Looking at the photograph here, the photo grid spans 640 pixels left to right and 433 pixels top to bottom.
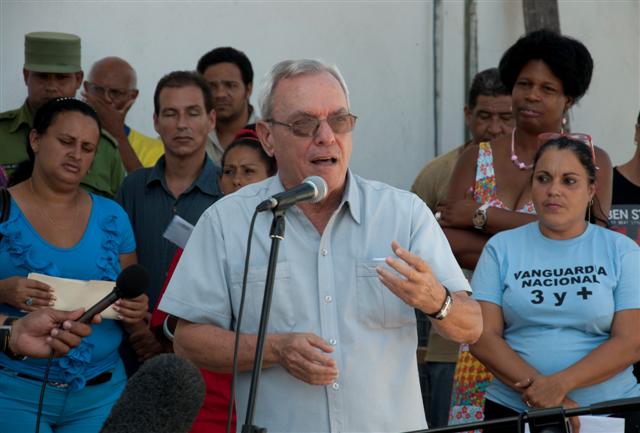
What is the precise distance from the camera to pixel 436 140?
353 inches

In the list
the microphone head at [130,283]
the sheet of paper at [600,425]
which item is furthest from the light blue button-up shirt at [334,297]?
the sheet of paper at [600,425]

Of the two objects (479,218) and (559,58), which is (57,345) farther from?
(559,58)

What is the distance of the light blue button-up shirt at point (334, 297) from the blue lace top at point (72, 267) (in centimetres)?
150

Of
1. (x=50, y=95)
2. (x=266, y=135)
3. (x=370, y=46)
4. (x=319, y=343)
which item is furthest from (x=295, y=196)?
(x=370, y=46)

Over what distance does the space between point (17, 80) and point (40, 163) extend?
2.22 m

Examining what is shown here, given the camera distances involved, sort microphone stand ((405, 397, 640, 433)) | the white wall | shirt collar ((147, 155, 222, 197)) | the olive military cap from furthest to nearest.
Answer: the white wall
the olive military cap
shirt collar ((147, 155, 222, 197))
microphone stand ((405, 397, 640, 433))

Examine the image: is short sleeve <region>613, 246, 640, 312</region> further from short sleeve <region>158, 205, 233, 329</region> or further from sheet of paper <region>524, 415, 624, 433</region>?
short sleeve <region>158, 205, 233, 329</region>

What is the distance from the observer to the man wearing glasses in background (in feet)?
12.5

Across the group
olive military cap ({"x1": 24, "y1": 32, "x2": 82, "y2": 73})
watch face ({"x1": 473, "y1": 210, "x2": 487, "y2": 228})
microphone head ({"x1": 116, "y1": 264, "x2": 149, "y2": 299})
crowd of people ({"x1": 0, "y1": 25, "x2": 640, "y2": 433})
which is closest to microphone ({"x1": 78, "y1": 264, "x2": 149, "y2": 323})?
microphone head ({"x1": 116, "y1": 264, "x2": 149, "y2": 299})

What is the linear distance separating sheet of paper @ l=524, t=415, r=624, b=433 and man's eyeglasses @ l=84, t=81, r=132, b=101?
4269 mm

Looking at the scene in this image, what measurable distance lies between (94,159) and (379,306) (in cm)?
342

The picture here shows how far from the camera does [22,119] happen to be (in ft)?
22.4

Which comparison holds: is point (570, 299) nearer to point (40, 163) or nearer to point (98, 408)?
point (98, 408)

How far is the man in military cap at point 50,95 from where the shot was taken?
6750 millimetres
